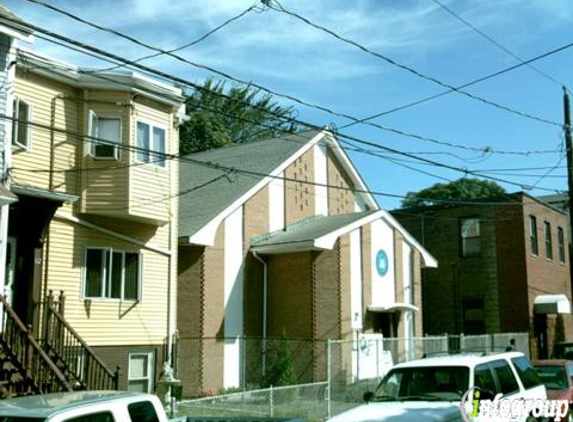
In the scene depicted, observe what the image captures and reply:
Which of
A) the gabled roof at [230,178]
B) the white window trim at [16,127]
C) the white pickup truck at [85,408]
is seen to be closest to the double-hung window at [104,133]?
the white window trim at [16,127]

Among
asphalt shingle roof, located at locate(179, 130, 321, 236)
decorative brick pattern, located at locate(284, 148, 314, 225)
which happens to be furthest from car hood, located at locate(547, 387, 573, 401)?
decorative brick pattern, located at locate(284, 148, 314, 225)

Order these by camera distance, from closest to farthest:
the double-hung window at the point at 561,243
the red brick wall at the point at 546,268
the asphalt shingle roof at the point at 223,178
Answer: the asphalt shingle roof at the point at 223,178 → the red brick wall at the point at 546,268 → the double-hung window at the point at 561,243

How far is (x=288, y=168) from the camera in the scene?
2530cm

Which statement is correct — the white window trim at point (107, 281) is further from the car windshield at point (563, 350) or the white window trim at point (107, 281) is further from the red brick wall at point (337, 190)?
the car windshield at point (563, 350)

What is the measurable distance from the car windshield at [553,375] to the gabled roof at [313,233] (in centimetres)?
796

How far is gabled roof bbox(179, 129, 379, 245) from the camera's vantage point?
21922mm

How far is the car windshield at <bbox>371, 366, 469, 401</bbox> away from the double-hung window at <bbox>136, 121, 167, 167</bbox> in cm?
968

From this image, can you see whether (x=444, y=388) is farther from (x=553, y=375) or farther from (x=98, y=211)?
(x=98, y=211)

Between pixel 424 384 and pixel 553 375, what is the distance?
6.01 metres

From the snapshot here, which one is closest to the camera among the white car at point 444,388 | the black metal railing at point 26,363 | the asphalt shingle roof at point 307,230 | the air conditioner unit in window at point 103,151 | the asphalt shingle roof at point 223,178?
the white car at point 444,388

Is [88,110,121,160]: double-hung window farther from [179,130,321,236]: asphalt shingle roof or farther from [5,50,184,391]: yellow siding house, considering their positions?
[179,130,321,236]: asphalt shingle roof

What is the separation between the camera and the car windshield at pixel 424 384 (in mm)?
10930

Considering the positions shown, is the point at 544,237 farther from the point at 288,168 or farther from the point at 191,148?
the point at 191,148

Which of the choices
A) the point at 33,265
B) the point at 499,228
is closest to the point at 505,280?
the point at 499,228
